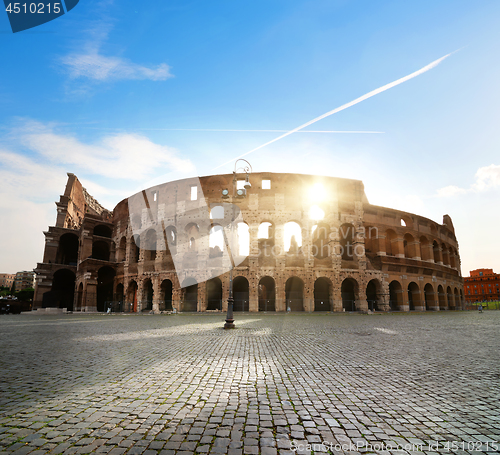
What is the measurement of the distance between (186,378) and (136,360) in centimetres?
175

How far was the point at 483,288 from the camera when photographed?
262ft

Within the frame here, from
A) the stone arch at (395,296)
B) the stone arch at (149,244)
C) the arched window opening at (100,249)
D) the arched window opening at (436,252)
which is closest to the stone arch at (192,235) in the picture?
the stone arch at (149,244)

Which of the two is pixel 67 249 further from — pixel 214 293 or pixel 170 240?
pixel 214 293

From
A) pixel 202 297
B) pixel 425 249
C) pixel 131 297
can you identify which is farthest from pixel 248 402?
pixel 425 249

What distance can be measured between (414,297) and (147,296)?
2697cm

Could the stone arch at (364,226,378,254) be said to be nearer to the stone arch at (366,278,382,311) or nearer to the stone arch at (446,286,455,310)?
the stone arch at (366,278,382,311)

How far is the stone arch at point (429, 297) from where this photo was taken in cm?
3247

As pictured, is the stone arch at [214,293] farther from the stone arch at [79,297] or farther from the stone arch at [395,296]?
the stone arch at [395,296]

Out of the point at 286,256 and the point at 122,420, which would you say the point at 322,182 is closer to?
the point at 286,256

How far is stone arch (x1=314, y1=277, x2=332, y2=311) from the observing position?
29.0 metres

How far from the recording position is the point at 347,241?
96.4 feet

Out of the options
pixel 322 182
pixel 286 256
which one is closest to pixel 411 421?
pixel 286 256

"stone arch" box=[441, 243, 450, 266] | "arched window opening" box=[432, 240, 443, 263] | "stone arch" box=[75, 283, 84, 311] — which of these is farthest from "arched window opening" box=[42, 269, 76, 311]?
"stone arch" box=[441, 243, 450, 266]

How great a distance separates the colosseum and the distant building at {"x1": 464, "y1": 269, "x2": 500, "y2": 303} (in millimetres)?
58490
